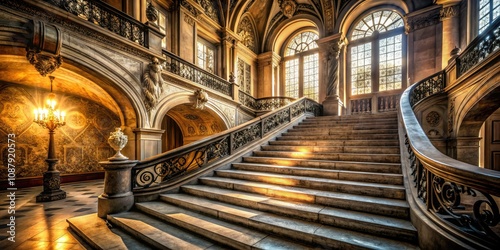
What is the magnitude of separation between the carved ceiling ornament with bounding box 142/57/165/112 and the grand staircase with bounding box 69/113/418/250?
9.56ft

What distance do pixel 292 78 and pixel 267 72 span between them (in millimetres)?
1788

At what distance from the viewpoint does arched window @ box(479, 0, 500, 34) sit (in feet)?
22.3

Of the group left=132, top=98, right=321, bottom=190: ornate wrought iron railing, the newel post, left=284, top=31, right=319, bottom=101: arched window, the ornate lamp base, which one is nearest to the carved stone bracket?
the newel post

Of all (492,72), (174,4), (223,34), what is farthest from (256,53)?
(492,72)

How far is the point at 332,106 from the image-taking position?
33.6ft

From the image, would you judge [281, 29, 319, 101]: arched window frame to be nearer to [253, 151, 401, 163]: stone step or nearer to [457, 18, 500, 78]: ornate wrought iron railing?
[457, 18, 500, 78]: ornate wrought iron railing

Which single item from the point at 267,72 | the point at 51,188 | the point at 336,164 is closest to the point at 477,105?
the point at 336,164

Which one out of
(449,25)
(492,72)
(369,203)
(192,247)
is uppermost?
(449,25)

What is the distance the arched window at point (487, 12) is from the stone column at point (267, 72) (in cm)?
951

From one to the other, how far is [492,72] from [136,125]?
8.62m

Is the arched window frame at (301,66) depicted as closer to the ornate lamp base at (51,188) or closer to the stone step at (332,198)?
the stone step at (332,198)

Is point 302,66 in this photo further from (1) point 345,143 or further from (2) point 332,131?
(1) point 345,143

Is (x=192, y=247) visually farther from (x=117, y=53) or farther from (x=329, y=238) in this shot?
(x=117, y=53)

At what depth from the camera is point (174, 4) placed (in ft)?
30.5
